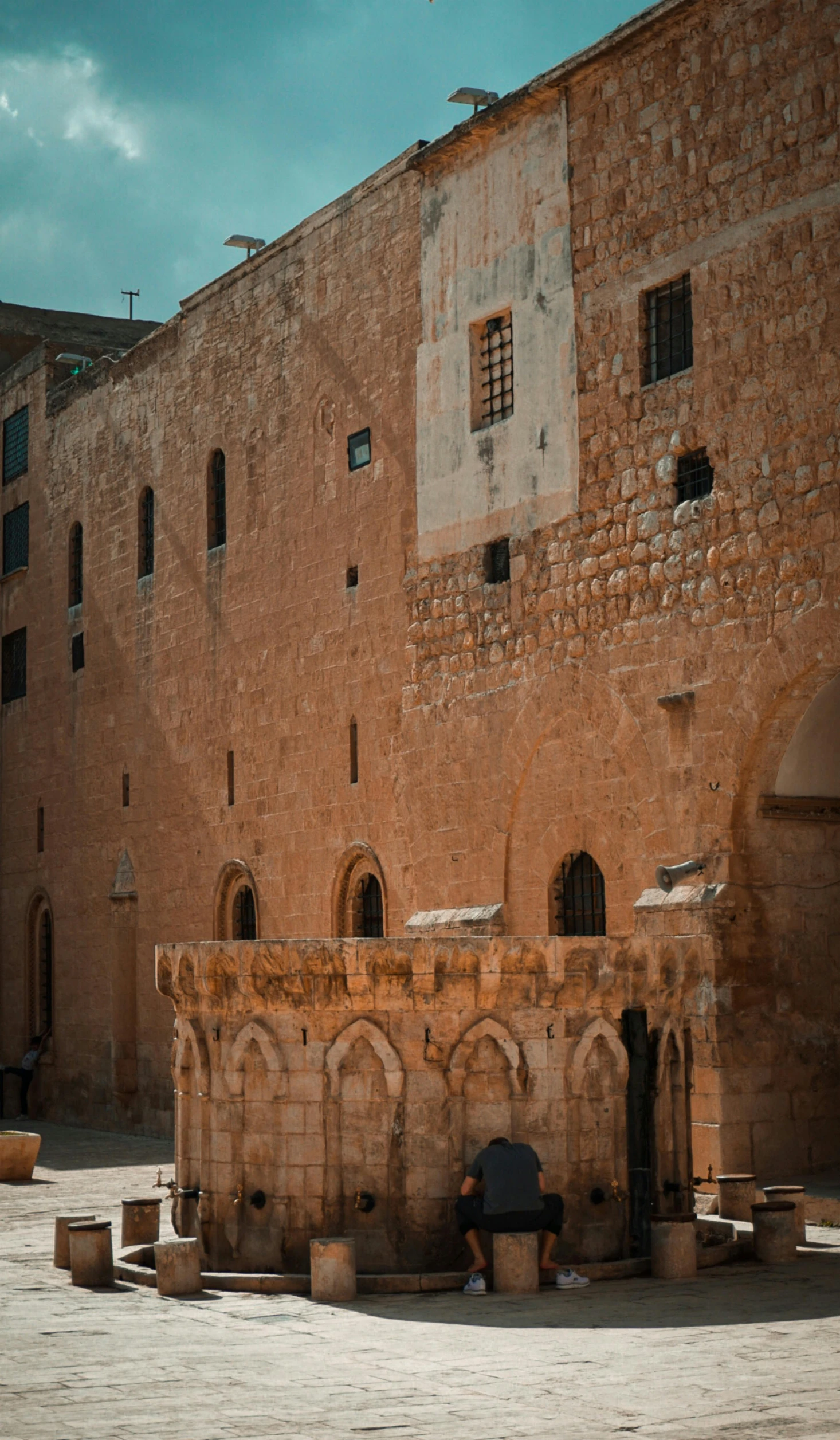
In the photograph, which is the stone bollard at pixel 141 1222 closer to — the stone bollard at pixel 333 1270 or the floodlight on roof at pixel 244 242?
the stone bollard at pixel 333 1270

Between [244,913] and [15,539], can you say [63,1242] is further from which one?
[15,539]

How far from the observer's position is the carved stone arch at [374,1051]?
9.91 metres

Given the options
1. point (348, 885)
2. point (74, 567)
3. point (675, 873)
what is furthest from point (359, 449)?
point (74, 567)

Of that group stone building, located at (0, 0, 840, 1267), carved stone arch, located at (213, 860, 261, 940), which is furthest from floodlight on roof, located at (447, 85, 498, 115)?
carved stone arch, located at (213, 860, 261, 940)

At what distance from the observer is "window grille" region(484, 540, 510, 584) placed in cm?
1580

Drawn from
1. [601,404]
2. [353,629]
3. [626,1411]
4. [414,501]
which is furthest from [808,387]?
[626,1411]

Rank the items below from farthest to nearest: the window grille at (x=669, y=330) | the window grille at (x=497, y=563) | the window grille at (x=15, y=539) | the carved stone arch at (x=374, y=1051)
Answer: the window grille at (x=15, y=539) < the window grille at (x=497, y=563) < the window grille at (x=669, y=330) < the carved stone arch at (x=374, y=1051)

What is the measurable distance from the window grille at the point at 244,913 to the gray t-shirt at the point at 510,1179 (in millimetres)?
10567

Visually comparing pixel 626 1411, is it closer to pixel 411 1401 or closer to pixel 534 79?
pixel 411 1401

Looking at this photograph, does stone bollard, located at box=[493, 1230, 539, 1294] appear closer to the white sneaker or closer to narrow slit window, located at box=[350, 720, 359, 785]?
the white sneaker

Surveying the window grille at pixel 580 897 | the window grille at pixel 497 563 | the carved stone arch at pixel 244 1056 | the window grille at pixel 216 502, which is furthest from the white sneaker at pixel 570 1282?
the window grille at pixel 216 502

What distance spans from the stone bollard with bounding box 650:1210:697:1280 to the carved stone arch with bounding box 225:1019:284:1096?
2206 millimetres

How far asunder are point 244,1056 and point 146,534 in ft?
45.1

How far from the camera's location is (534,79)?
15367 mm
